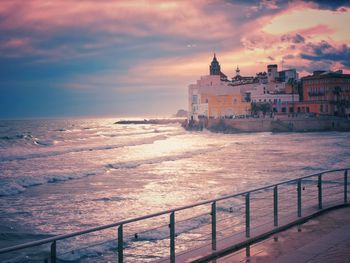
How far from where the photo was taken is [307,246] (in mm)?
5699

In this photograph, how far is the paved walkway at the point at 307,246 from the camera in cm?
522

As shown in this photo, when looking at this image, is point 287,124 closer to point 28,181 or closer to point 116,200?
point 28,181

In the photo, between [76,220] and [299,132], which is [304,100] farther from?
[76,220]

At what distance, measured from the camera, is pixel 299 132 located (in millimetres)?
71938

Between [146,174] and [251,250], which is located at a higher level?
[251,250]

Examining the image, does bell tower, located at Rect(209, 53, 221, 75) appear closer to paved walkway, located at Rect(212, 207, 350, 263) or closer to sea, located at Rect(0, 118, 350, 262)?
sea, located at Rect(0, 118, 350, 262)

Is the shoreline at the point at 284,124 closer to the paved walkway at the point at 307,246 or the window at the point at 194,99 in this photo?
the window at the point at 194,99

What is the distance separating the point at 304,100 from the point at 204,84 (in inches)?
942

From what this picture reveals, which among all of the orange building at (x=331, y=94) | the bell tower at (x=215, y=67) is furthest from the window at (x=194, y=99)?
the orange building at (x=331, y=94)

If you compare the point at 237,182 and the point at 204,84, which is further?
the point at 204,84

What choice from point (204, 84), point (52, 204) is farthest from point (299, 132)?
point (52, 204)

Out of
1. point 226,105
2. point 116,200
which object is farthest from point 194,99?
point 116,200

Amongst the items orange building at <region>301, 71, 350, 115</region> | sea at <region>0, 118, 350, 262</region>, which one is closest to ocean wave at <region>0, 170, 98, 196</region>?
sea at <region>0, 118, 350, 262</region>

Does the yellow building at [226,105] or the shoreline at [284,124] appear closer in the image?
the shoreline at [284,124]
